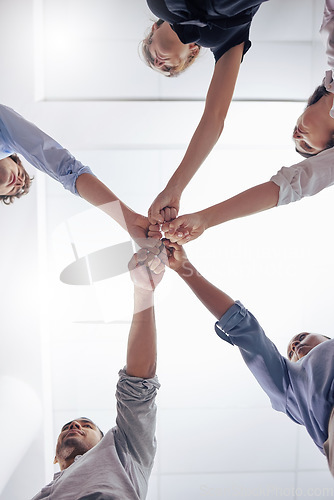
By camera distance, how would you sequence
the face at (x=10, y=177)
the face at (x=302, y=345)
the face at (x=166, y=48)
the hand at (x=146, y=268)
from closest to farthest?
the hand at (x=146, y=268), the face at (x=166, y=48), the face at (x=10, y=177), the face at (x=302, y=345)

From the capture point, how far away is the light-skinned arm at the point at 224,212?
1085mm

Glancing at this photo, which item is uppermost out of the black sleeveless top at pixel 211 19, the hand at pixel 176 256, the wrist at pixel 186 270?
the black sleeveless top at pixel 211 19

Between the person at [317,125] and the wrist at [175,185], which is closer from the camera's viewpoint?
the wrist at [175,185]

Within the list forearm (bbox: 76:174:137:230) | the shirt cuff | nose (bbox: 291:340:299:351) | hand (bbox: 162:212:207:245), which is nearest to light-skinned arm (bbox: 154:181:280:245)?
hand (bbox: 162:212:207:245)

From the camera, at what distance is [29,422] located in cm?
188

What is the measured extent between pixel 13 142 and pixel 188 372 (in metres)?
1.25

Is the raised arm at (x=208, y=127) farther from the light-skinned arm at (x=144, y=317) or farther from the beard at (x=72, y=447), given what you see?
the beard at (x=72, y=447)

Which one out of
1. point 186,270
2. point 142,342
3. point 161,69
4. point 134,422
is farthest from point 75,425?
point 161,69

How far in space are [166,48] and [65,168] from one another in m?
0.59

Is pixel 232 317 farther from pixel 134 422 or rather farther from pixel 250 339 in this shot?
pixel 134 422

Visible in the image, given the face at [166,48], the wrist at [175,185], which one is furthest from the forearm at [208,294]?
the face at [166,48]

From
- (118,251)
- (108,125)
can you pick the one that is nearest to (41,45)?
(108,125)

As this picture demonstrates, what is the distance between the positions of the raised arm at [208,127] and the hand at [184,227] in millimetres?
43

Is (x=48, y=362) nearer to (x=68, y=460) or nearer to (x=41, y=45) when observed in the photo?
(x=68, y=460)
